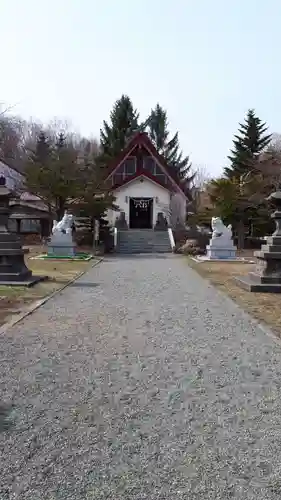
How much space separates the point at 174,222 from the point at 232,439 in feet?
125

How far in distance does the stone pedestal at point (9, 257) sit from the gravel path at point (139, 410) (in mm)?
5591

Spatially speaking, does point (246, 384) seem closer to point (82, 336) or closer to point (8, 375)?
point (8, 375)

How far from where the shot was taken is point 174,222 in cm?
4153

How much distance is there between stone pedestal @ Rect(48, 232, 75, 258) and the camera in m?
26.0

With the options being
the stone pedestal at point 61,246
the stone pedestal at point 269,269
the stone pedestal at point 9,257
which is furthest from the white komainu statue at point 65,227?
the stone pedestal at point 269,269

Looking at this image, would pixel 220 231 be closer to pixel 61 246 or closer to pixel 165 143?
pixel 61 246

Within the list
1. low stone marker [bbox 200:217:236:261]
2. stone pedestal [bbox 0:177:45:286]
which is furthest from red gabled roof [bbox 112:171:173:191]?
stone pedestal [bbox 0:177:45:286]

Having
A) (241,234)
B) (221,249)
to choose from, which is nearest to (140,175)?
(241,234)

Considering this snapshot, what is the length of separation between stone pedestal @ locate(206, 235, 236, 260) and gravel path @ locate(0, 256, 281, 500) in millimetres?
18551

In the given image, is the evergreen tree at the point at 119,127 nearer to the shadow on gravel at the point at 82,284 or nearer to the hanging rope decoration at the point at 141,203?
the hanging rope decoration at the point at 141,203

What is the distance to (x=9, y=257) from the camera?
1387 centimetres

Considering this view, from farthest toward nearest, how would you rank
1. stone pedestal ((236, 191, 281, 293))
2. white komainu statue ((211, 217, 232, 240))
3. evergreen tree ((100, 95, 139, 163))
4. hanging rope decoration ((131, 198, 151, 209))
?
evergreen tree ((100, 95, 139, 163)), hanging rope decoration ((131, 198, 151, 209)), white komainu statue ((211, 217, 232, 240)), stone pedestal ((236, 191, 281, 293))

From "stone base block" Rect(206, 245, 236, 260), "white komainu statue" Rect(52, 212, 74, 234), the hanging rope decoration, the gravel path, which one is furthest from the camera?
the hanging rope decoration

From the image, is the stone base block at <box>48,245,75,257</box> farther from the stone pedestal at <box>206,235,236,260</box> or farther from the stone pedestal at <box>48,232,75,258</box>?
the stone pedestal at <box>206,235,236,260</box>
